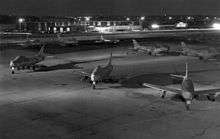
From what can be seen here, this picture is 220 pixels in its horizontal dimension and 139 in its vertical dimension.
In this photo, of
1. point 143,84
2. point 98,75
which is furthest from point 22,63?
point 143,84

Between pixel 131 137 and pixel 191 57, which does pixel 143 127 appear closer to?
pixel 131 137

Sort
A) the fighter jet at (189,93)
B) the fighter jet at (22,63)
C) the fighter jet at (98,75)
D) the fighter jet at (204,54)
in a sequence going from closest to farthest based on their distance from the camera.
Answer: the fighter jet at (189,93) → the fighter jet at (98,75) → the fighter jet at (22,63) → the fighter jet at (204,54)

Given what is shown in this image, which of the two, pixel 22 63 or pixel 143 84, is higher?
pixel 22 63

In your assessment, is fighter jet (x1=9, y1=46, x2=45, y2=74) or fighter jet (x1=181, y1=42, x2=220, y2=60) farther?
fighter jet (x1=181, y1=42, x2=220, y2=60)

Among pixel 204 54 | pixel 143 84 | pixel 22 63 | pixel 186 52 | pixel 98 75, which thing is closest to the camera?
pixel 143 84

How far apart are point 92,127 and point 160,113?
29.8ft

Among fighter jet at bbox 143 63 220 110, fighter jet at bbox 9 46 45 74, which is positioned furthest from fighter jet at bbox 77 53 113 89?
fighter jet at bbox 9 46 45 74

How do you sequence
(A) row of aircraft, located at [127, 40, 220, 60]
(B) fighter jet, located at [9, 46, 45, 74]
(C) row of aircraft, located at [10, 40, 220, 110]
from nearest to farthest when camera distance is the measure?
(C) row of aircraft, located at [10, 40, 220, 110] → (B) fighter jet, located at [9, 46, 45, 74] → (A) row of aircraft, located at [127, 40, 220, 60]

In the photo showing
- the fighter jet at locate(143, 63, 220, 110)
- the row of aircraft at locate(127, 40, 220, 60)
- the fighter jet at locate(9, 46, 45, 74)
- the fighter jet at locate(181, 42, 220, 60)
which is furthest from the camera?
the row of aircraft at locate(127, 40, 220, 60)

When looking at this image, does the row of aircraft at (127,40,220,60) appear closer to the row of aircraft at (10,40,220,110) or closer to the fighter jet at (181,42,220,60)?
the fighter jet at (181,42,220,60)

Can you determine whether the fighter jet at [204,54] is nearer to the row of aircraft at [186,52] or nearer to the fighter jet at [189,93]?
the row of aircraft at [186,52]

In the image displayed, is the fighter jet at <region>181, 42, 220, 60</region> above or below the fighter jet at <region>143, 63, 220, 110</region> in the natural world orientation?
above

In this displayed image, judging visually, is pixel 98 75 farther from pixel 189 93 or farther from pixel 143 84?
pixel 189 93

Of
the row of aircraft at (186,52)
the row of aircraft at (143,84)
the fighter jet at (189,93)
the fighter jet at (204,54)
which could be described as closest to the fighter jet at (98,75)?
the row of aircraft at (143,84)
